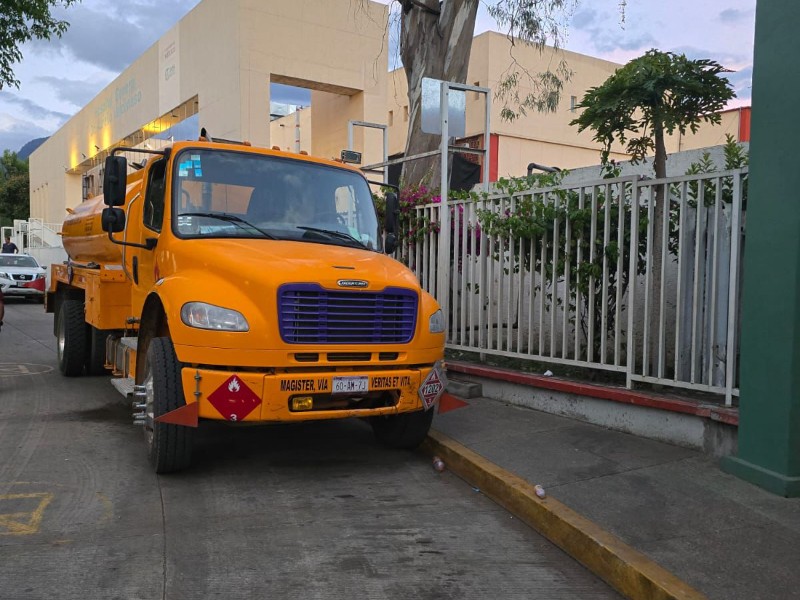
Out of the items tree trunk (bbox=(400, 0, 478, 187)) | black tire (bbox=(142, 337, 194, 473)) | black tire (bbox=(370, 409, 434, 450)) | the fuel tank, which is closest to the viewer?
black tire (bbox=(142, 337, 194, 473))

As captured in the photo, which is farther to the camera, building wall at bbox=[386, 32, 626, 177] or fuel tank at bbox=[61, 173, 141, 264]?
building wall at bbox=[386, 32, 626, 177]

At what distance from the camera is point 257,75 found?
1856 cm

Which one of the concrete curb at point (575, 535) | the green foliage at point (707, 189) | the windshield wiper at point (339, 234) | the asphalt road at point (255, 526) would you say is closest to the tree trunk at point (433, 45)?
the windshield wiper at point (339, 234)

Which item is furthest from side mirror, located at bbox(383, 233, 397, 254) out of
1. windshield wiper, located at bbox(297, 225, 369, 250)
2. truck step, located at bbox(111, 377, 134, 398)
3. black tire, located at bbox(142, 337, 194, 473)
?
truck step, located at bbox(111, 377, 134, 398)

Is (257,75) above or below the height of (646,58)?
above

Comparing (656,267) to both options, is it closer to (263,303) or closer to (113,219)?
(263,303)

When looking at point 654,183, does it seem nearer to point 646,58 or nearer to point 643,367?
point 646,58

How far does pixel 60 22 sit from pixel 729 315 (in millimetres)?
15578

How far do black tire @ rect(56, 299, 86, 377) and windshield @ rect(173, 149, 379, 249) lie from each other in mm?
4040

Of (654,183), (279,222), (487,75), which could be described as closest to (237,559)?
(279,222)

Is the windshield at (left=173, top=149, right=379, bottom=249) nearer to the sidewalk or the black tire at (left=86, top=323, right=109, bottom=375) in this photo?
the sidewalk

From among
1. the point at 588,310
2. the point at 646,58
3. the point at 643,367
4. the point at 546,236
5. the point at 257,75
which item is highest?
the point at 257,75

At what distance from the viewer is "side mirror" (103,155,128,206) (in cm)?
570

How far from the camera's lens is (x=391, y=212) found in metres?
6.77
